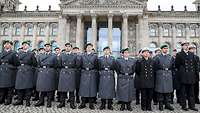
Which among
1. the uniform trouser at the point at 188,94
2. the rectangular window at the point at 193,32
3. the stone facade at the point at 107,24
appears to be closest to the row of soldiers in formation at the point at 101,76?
the uniform trouser at the point at 188,94

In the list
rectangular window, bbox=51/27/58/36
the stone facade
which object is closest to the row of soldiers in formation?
the stone facade

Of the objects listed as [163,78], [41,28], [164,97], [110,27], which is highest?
[41,28]

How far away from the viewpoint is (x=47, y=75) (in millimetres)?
11484

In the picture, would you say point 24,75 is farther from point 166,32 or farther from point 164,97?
point 166,32

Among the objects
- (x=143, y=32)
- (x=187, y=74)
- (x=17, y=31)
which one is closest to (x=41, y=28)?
(x=17, y=31)

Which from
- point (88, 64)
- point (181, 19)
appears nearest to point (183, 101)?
point (88, 64)


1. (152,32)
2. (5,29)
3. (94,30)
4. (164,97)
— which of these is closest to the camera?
(164,97)

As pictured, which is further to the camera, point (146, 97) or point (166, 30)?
point (166, 30)

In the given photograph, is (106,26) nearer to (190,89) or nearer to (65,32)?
(65,32)

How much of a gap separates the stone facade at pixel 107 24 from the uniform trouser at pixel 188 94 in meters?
32.6

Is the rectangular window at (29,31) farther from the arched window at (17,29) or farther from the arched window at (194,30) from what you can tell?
the arched window at (194,30)

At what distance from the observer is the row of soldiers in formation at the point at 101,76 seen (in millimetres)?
11164

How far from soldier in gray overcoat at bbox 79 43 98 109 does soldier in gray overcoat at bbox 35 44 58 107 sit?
1.10 meters

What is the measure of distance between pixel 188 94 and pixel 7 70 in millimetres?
6921
